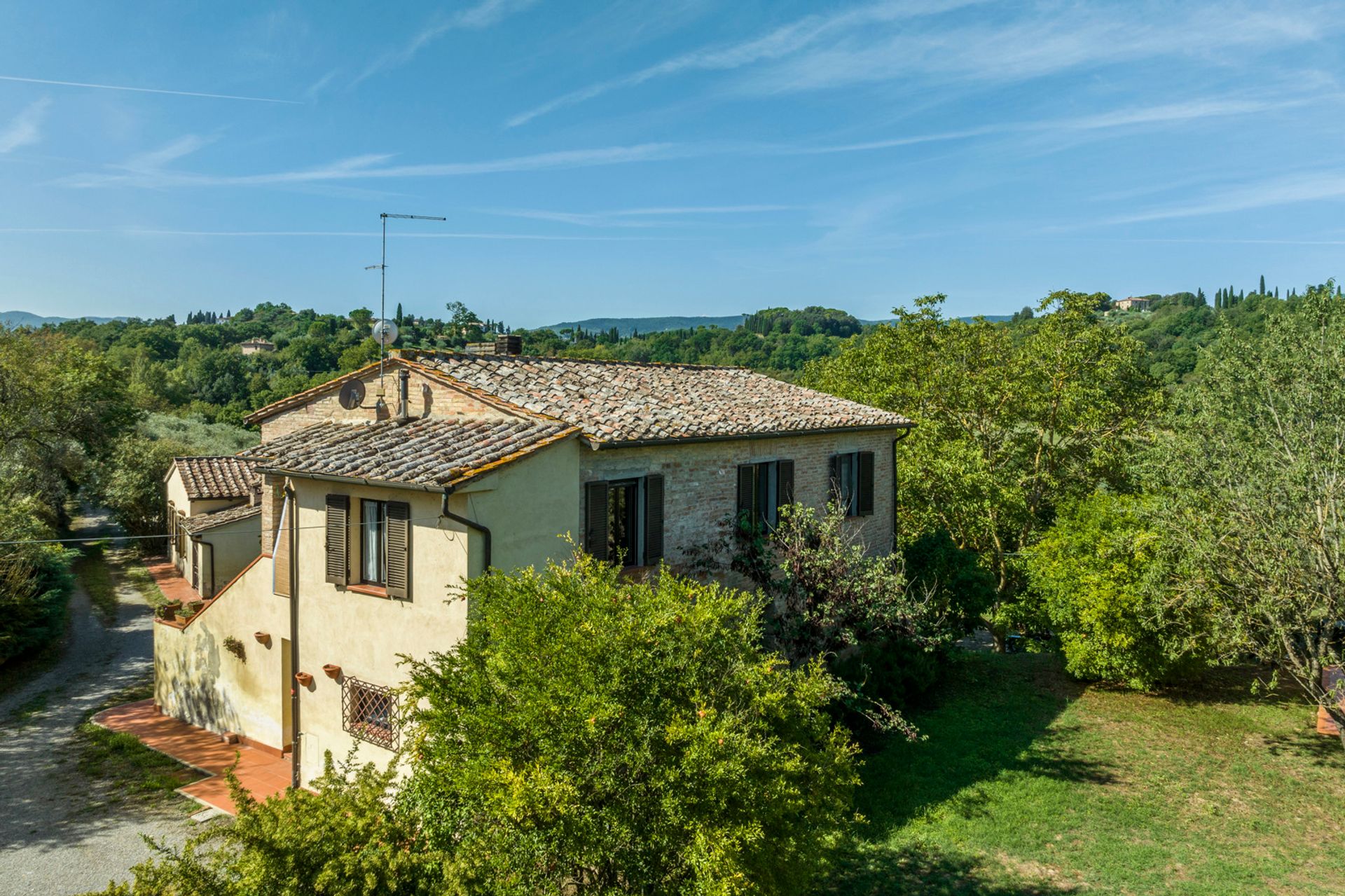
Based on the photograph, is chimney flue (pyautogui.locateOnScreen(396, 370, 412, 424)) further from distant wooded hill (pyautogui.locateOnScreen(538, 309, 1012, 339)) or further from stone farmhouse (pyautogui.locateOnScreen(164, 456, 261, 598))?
distant wooded hill (pyautogui.locateOnScreen(538, 309, 1012, 339))

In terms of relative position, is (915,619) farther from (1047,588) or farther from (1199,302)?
(1199,302)

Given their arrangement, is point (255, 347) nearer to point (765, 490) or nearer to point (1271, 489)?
point (765, 490)

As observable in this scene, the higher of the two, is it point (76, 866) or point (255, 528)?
point (255, 528)

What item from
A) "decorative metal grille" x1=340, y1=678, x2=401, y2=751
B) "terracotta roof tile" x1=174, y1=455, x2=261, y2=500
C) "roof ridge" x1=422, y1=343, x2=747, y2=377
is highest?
"roof ridge" x1=422, y1=343, x2=747, y2=377

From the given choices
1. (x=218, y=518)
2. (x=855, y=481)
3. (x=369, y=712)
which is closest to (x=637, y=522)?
(x=369, y=712)

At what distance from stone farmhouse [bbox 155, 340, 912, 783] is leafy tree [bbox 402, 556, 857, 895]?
105 inches

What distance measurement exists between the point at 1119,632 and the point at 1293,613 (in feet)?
12.6

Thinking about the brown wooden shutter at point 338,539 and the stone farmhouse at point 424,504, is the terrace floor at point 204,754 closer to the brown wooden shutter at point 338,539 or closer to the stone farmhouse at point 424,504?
the stone farmhouse at point 424,504

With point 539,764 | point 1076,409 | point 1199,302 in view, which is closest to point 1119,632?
point 1076,409

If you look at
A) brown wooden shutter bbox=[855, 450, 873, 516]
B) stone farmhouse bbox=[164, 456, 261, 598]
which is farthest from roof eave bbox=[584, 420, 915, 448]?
stone farmhouse bbox=[164, 456, 261, 598]

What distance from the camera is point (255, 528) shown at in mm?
25578

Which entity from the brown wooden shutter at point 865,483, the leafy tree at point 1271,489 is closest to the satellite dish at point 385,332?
the brown wooden shutter at point 865,483

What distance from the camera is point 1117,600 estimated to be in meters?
17.4

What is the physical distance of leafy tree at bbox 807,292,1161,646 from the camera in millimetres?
24344
